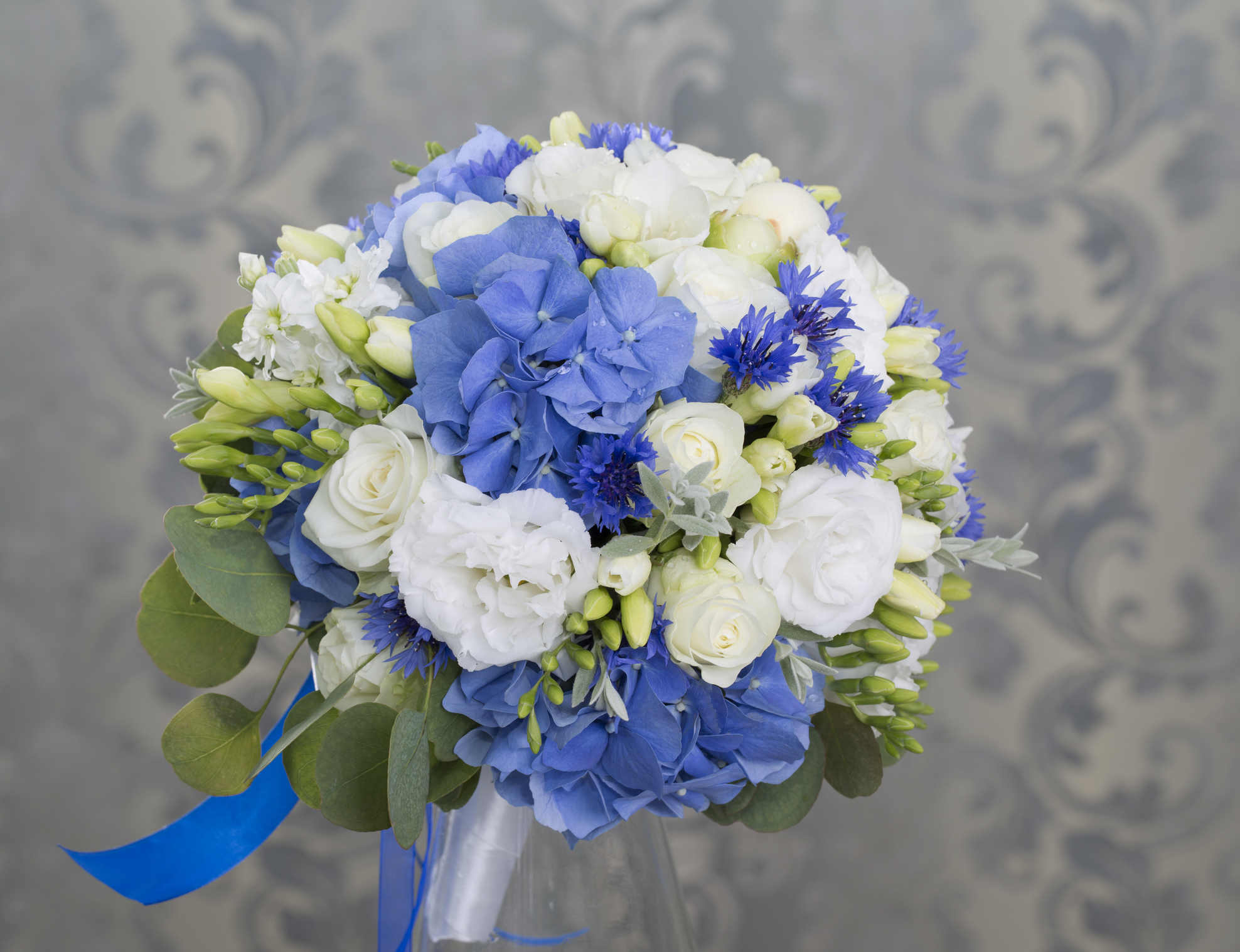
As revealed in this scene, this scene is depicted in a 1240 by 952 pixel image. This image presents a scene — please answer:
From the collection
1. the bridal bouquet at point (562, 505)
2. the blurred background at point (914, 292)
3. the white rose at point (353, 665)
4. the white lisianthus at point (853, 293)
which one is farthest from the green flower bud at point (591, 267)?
the blurred background at point (914, 292)

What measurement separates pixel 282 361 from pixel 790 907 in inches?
46.7

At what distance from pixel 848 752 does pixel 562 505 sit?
259 millimetres

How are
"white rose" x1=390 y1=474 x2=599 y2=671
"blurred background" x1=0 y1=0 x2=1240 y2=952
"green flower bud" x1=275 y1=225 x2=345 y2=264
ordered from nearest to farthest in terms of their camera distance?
1. "white rose" x1=390 y1=474 x2=599 y2=671
2. "green flower bud" x1=275 y1=225 x2=345 y2=264
3. "blurred background" x1=0 y1=0 x2=1240 y2=952

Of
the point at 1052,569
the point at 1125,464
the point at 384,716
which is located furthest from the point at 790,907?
the point at 384,716

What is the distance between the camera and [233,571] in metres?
0.44

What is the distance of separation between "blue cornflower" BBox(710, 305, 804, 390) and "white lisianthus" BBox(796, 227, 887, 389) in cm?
5

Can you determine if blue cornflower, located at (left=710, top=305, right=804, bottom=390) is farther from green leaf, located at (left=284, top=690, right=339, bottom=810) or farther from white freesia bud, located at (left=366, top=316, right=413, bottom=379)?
green leaf, located at (left=284, top=690, right=339, bottom=810)

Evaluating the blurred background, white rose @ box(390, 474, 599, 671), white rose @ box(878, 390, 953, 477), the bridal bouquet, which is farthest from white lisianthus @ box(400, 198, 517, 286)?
the blurred background

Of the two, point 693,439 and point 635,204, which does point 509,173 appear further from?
point 693,439

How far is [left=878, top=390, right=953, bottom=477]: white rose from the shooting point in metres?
0.48

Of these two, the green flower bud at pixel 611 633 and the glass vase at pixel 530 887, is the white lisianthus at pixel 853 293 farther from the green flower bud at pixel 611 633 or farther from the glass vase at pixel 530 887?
the glass vase at pixel 530 887

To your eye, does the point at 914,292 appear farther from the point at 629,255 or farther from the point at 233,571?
the point at 233,571

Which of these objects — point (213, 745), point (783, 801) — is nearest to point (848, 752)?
point (783, 801)

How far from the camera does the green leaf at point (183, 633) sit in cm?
46
